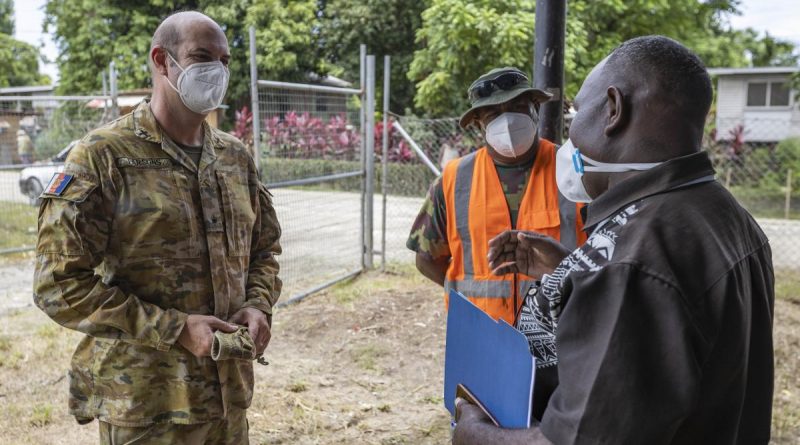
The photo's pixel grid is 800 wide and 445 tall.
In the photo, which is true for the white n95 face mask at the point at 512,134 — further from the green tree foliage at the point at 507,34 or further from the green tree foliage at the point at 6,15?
the green tree foliage at the point at 6,15

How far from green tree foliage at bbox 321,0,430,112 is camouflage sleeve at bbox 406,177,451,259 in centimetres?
1907

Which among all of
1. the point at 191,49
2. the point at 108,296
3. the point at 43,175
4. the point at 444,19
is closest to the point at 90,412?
the point at 108,296

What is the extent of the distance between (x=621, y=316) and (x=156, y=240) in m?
1.50

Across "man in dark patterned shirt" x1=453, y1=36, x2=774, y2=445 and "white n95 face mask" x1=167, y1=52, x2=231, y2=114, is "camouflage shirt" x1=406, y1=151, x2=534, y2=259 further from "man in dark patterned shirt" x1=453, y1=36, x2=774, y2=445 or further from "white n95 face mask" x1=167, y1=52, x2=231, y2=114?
"man in dark patterned shirt" x1=453, y1=36, x2=774, y2=445

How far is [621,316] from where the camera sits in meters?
1.00

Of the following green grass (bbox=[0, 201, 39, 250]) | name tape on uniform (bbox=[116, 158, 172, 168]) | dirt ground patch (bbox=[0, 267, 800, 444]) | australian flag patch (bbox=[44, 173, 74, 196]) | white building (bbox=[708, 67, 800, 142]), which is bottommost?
dirt ground patch (bbox=[0, 267, 800, 444])

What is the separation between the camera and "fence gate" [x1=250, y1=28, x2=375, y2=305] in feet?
19.0

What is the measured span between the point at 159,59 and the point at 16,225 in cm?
813

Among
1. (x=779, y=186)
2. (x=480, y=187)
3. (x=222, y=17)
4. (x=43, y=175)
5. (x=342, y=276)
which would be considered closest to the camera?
(x=480, y=187)

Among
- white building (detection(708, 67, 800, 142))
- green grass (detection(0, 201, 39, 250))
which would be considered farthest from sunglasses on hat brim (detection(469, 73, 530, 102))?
white building (detection(708, 67, 800, 142))

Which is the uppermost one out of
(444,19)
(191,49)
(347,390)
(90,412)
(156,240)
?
(444,19)

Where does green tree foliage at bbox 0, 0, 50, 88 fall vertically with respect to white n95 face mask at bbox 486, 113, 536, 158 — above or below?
above

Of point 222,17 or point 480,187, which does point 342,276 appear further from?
point 222,17

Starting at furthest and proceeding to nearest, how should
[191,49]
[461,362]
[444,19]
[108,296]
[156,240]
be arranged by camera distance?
[444,19], [191,49], [156,240], [108,296], [461,362]
